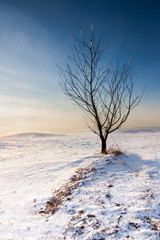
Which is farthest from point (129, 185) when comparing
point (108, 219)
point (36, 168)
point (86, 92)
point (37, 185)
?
point (86, 92)

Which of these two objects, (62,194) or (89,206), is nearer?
(89,206)

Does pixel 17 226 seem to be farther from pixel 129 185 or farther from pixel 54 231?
pixel 129 185

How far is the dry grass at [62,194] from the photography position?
2239 millimetres

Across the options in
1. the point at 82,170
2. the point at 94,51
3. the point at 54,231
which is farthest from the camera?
the point at 94,51

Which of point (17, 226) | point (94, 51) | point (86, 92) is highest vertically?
point (94, 51)

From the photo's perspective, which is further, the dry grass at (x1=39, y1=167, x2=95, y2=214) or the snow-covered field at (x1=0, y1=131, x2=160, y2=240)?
the dry grass at (x1=39, y1=167, x2=95, y2=214)

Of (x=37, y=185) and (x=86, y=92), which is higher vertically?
(x=86, y=92)

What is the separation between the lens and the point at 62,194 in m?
2.62

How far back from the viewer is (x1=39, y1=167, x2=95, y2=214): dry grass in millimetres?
2239

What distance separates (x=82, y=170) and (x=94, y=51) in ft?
14.5

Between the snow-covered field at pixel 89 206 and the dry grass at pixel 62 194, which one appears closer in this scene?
the snow-covered field at pixel 89 206

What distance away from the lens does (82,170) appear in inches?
143

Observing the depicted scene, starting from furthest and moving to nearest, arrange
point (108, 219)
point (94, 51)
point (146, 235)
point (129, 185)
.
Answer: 1. point (94, 51)
2. point (129, 185)
3. point (108, 219)
4. point (146, 235)

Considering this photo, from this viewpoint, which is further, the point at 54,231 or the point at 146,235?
the point at 54,231
